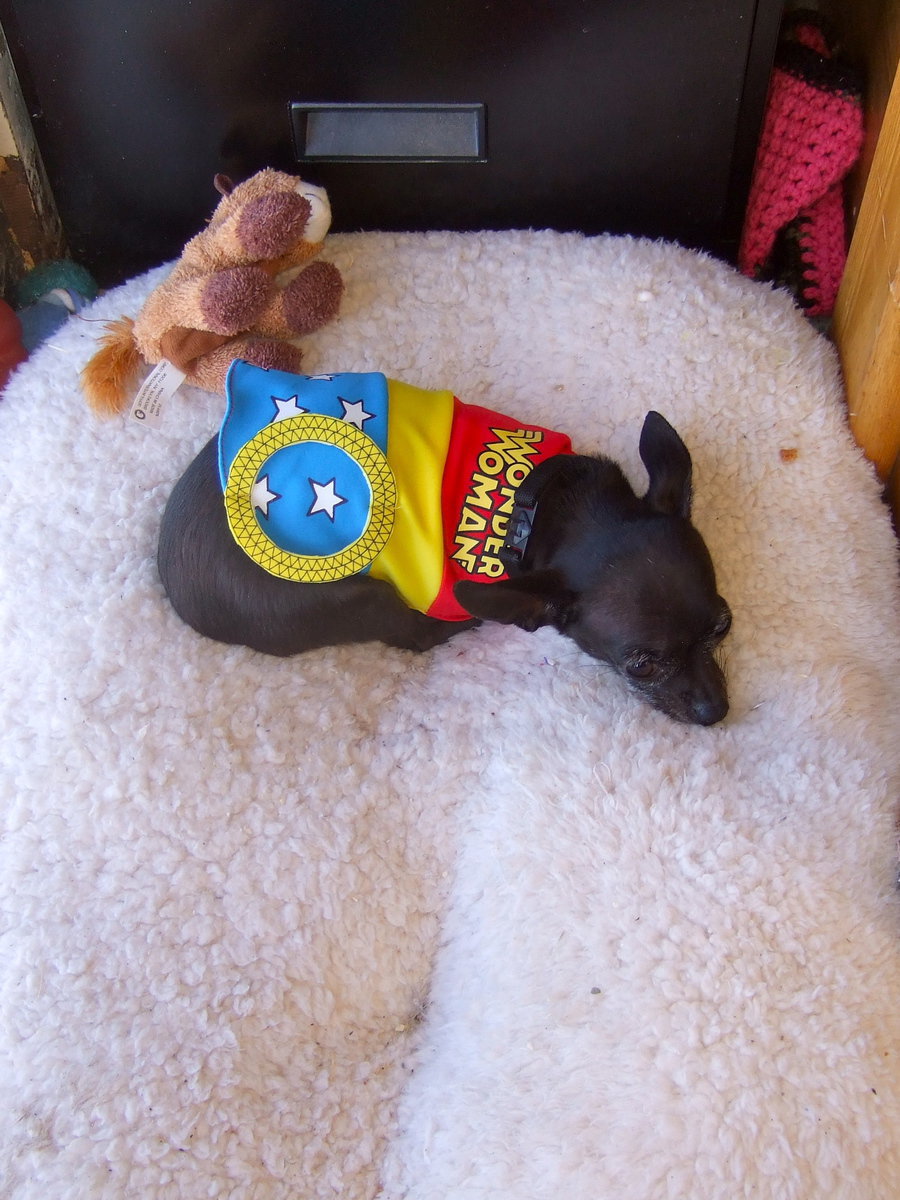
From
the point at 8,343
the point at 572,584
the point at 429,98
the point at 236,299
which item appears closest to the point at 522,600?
the point at 572,584

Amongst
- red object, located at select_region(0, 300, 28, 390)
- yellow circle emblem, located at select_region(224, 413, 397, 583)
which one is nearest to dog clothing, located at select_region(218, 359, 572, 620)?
yellow circle emblem, located at select_region(224, 413, 397, 583)

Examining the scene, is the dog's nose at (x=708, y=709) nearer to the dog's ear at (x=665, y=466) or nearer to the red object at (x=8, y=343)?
the dog's ear at (x=665, y=466)

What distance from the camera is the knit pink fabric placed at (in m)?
2.19

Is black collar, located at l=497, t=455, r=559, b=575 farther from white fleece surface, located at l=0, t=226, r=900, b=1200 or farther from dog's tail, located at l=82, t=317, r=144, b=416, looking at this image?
dog's tail, located at l=82, t=317, r=144, b=416

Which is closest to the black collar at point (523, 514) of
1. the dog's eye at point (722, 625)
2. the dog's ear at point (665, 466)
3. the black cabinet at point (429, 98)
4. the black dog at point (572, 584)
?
the black dog at point (572, 584)

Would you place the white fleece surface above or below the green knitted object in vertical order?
below

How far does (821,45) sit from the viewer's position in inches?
91.0

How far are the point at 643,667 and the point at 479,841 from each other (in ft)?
1.30

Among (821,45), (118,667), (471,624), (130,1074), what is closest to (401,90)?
(821,45)

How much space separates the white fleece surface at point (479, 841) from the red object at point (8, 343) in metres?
0.13

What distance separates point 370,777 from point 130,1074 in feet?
1.93

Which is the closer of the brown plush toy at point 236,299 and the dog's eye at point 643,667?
the dog's eye at point 643,667

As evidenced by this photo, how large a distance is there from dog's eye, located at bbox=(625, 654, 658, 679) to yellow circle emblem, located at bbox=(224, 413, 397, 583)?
48 cm

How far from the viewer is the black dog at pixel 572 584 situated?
5.92 feet
